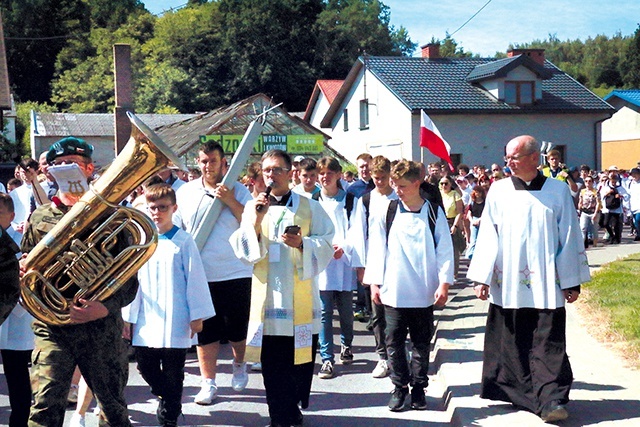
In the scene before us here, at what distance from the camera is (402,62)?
40719 mm

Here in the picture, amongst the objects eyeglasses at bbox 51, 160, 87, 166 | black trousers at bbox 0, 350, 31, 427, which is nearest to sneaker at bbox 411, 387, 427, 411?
black trousers at bbox 0, 350, 31, 427

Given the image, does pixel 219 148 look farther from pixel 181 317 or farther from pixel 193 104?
pixel 193 104

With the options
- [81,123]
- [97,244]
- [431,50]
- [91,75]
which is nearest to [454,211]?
[97,244]

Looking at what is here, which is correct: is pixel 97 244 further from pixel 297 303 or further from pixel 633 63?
pixel 633 63

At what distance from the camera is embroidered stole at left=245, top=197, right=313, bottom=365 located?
226 inches

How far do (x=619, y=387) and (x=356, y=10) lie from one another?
77.5 metres

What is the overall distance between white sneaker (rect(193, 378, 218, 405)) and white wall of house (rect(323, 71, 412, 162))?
30.7 meters

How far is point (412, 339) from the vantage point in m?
6.46

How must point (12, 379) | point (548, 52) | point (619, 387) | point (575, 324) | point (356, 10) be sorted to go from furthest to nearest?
point (548, 52), point (356, 10), point (575, 324), point (619, 387), point (12, 379)

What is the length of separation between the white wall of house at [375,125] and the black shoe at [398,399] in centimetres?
3075

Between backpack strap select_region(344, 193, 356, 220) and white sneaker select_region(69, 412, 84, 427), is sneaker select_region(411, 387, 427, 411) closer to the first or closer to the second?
backpack strap select_region(344, 193, 356, 220)

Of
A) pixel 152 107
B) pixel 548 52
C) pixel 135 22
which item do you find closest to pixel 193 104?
pixel 152 107

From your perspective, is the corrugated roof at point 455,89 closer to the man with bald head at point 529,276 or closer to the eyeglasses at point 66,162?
the man with bald head at point 529,276

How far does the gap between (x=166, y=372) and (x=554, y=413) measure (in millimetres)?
2652
